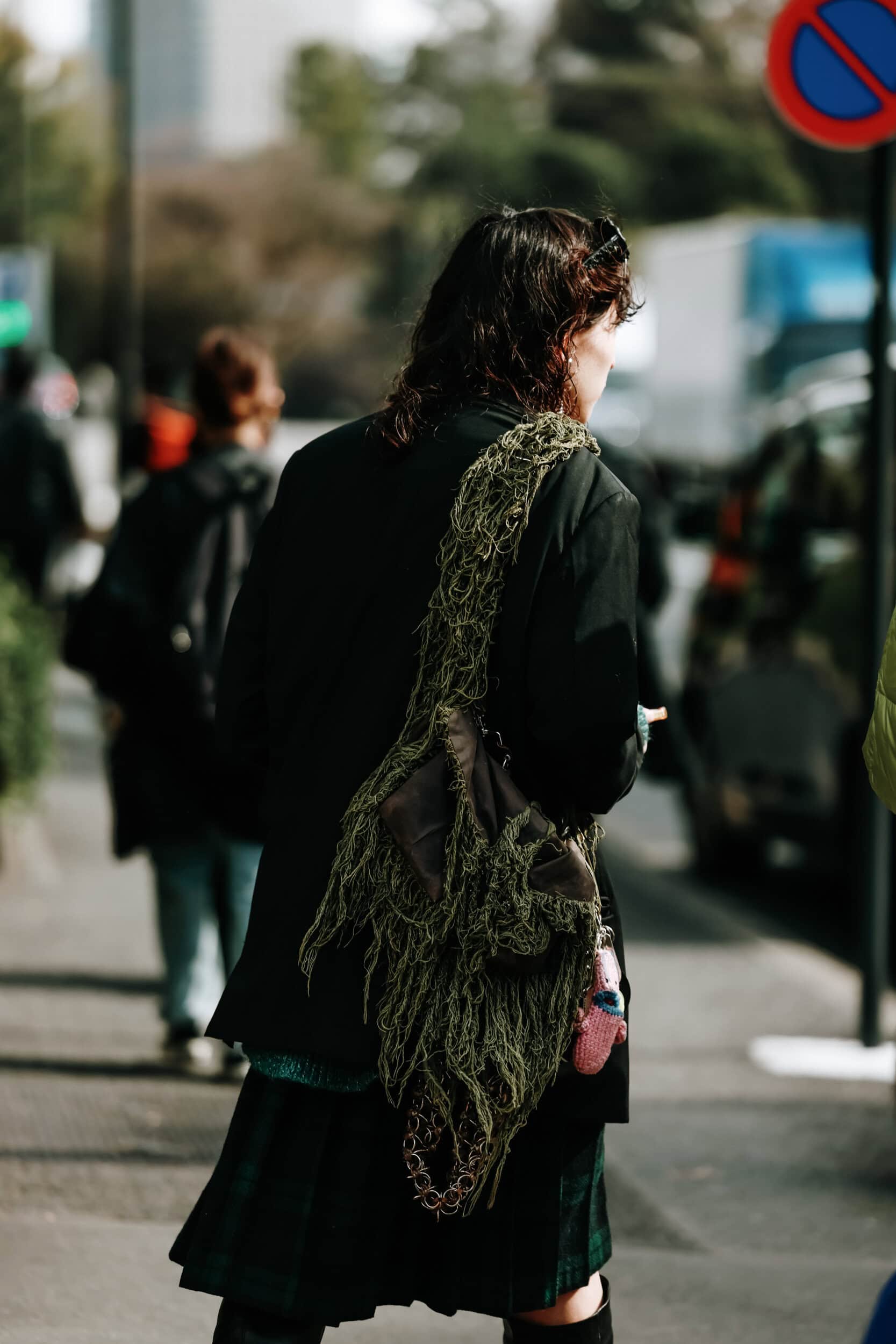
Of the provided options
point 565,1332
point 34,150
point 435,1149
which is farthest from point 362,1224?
point 34,150

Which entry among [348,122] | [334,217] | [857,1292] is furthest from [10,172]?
[348,122]

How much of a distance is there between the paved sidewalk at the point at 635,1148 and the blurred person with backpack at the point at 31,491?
8.50ft

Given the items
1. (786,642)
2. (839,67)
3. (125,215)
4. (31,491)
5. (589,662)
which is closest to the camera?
(589,662)

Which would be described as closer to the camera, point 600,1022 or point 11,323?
point 600,1022

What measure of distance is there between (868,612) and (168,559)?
1832 mm

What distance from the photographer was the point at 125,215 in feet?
51.8

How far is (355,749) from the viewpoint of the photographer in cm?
261

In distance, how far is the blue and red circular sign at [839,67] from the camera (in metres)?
A: 5.21

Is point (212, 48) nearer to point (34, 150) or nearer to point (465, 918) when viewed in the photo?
point (34, 150)

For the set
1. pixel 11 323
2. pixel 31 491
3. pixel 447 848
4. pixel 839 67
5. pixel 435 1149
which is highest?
pixel 839 67

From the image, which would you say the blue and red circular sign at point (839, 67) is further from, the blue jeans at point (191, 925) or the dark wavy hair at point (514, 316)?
the dark wavy hair at point (514, 316)

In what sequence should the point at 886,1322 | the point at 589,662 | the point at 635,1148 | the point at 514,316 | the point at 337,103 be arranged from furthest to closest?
the point at 337,103
the point at 635,1148
the point at 514,316
the point at 589,662
the point at 886,1322

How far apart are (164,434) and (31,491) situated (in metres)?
2.98

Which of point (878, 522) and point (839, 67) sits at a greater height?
point (839, 67)
